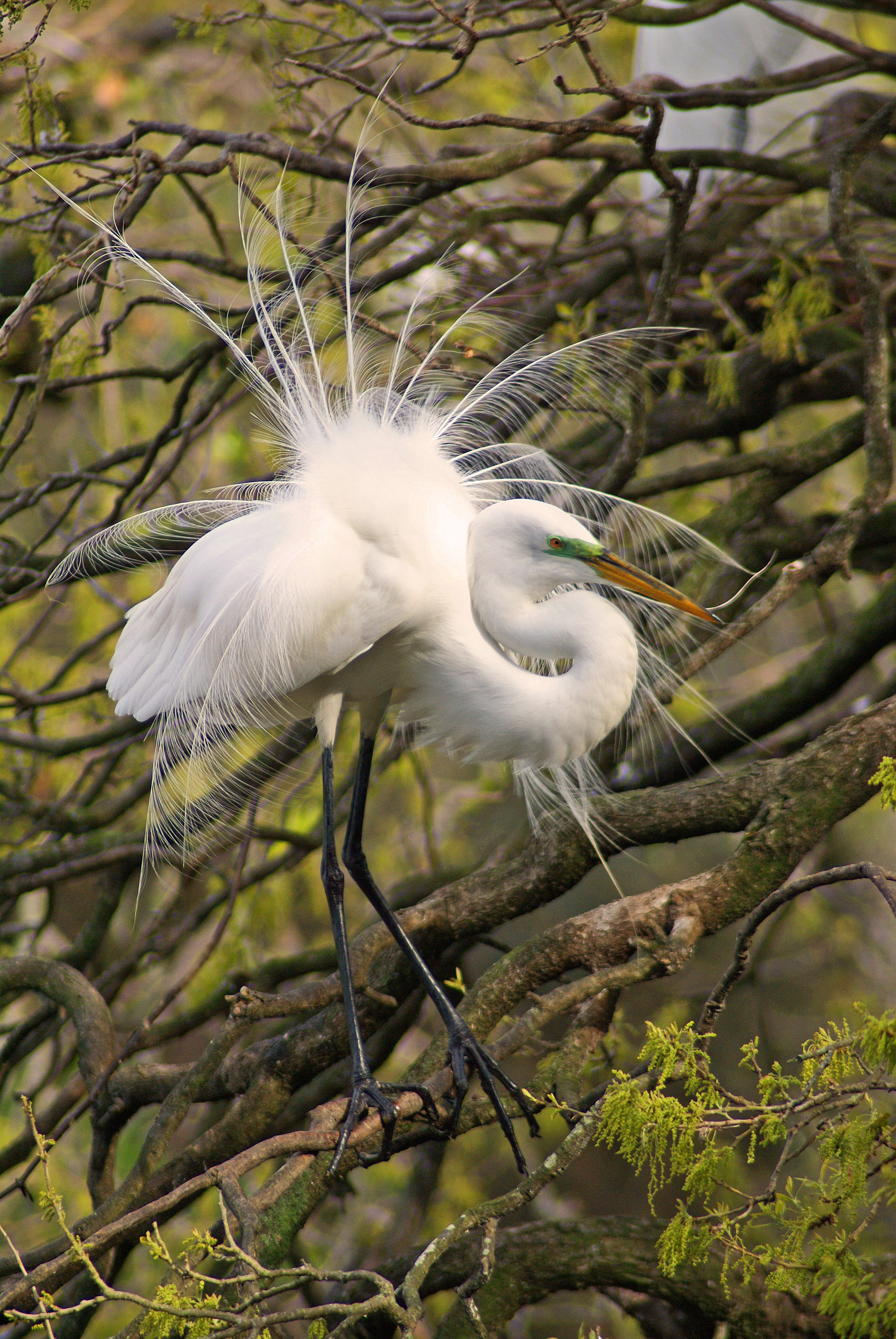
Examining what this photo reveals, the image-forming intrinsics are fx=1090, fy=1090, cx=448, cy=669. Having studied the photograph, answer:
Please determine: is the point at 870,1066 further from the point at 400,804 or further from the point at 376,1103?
the point at 400,804

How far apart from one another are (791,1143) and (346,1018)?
108cm

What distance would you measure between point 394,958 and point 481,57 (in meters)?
5.30

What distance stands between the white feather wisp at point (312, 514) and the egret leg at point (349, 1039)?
0.25 meters

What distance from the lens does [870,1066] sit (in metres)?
1.22

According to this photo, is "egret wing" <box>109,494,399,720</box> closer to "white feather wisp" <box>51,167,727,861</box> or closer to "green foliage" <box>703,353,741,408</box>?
"white feather wisp" <box>51,167,727,861</box>

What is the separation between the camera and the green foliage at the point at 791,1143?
4.01ft

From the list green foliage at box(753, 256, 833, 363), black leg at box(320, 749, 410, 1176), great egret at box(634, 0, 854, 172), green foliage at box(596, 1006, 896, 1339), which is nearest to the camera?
green foliage at box(596, 1006, 896, 1339)

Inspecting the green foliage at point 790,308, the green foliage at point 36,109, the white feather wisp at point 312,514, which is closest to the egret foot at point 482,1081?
the white feather wisp at point 312,514

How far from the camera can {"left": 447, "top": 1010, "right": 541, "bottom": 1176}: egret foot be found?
6.40 ft

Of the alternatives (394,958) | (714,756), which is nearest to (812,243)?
(714,756)

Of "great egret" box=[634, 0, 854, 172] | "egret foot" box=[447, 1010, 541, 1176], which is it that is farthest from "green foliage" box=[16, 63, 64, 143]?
"egret foot" box=[447, 1010, 541, 1176]

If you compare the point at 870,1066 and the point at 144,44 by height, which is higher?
the point at 144,44

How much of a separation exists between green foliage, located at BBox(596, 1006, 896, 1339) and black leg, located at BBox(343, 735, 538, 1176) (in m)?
0.51

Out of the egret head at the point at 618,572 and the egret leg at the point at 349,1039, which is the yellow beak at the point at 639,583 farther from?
the egret leg at the point at 349,1039
